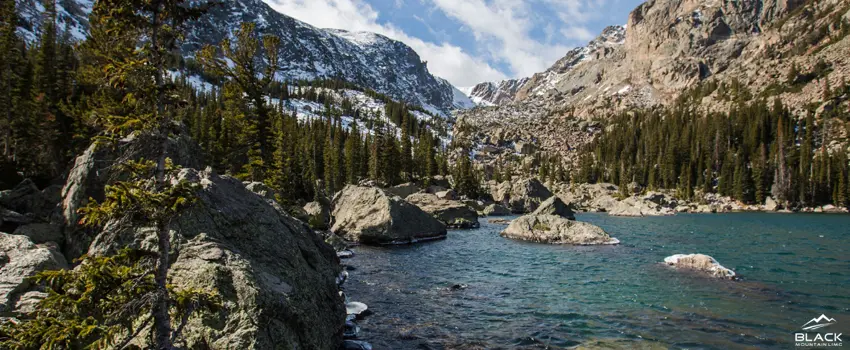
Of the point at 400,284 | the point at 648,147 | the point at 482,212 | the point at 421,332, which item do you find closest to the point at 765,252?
the point at 400,284

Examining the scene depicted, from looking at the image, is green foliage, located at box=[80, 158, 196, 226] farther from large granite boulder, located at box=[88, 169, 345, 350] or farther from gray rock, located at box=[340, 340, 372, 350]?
gray rock, located at box=[340, 340, 372, 350]

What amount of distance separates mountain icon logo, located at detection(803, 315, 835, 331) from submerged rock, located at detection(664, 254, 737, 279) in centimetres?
618

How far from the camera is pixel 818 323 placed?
13.5 m

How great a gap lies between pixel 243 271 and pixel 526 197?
83.8 meters

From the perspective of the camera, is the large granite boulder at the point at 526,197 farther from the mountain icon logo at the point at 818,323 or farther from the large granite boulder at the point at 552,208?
the mountain icon logo at the point at 818,323

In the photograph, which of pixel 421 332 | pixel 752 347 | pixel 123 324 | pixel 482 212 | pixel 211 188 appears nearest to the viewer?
pixel 123 324

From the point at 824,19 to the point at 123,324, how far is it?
262 m

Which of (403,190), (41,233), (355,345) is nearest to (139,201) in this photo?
(355,345)

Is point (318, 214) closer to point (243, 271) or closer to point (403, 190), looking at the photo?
point (403, 190)

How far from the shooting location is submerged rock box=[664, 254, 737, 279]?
66.6 ft

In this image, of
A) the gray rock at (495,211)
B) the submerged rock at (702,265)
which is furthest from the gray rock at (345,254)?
the gray rock at (495,211)

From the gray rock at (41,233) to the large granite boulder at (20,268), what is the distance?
3730 millimetres

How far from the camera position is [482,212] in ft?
250

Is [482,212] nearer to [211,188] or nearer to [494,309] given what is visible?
[494,309]
